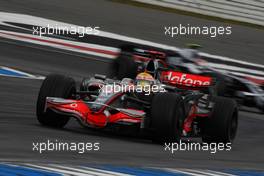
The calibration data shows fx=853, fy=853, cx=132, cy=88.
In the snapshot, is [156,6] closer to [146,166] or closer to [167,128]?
[167,128]

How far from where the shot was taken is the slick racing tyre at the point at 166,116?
36.3 ft

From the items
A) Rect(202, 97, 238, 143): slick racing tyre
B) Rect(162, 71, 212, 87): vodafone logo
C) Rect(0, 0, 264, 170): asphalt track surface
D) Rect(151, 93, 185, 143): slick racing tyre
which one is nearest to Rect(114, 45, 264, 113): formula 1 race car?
Rect(0, 0, 264, 170): asphalt track surface

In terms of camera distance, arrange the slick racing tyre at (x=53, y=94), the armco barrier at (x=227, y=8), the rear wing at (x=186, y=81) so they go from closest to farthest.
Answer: the slick racing tyre at (x=53, y=94)
the rear wing at (x=186, y=81)
the armco barrier at (x=227, y=8)

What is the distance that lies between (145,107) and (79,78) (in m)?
7.50

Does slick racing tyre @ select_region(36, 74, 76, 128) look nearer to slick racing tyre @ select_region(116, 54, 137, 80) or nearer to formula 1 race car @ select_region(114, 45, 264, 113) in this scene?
slick racing tyre @ select_region(116, 54, 137, 80)

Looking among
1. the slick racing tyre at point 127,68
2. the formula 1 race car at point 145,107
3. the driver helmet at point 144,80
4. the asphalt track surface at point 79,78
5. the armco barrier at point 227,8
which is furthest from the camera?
the armco barrier at point 227,8

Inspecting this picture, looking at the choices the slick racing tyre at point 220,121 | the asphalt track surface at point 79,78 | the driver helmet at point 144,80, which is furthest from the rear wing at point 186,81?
the asphalt track surface at point 79,78

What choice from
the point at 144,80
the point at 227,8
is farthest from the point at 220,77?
the point at 227,8

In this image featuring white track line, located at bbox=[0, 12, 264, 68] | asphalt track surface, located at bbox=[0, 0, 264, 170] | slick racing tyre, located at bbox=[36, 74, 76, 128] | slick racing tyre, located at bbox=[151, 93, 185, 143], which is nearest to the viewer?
asphalt track surface, located at bbox=[0, 0, 264, 170]

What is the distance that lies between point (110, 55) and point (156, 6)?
4888 mm

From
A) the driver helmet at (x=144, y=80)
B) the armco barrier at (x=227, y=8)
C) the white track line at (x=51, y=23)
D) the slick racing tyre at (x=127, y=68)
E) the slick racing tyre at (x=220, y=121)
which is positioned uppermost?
the armco barrier at (x=227, y=8)

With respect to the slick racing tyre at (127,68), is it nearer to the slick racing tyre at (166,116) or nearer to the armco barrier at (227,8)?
A: the slick racing tyre at (166,116)

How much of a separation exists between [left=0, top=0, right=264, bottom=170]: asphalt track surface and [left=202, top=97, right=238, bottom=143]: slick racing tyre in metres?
0.28

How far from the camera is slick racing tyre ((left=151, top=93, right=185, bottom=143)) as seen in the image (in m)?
11.1
